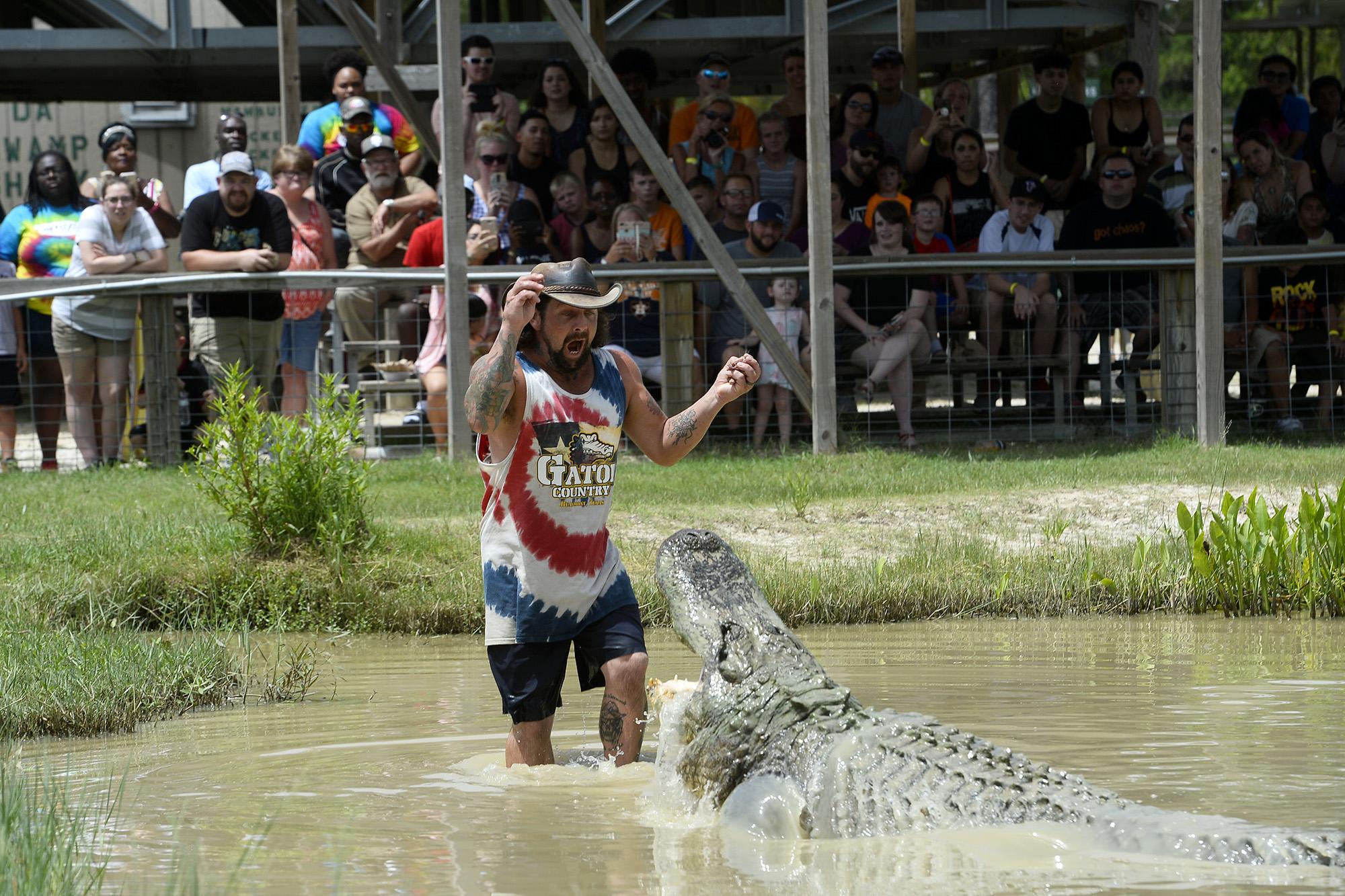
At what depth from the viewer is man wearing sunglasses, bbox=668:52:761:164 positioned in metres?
13.3

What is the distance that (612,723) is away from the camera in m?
5.15

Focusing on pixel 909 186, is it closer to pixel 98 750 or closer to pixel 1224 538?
pixel 1224 538

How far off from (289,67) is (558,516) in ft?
30.1

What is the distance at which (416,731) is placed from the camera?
19.2 ft

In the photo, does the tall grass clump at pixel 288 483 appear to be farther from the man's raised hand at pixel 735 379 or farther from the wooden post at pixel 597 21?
the wooden post at pixel 597 21

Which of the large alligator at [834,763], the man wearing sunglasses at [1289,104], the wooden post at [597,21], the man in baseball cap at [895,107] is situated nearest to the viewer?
the large alligator at [834,763]

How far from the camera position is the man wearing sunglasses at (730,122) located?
13281 millimetres

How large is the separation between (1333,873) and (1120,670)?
8.93 feet

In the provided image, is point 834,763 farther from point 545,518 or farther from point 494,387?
point 494,387

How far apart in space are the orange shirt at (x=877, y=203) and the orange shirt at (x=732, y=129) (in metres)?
1.21

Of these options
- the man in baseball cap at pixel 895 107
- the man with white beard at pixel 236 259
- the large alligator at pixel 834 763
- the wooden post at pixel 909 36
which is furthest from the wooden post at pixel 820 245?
the large alligator at pixel 834 763

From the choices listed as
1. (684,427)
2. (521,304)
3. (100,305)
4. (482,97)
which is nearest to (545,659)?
(684,427)

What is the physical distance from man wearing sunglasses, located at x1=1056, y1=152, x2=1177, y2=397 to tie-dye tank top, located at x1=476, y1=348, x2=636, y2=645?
8.04 meters

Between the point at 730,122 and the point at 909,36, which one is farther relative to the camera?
the point at 909,36
